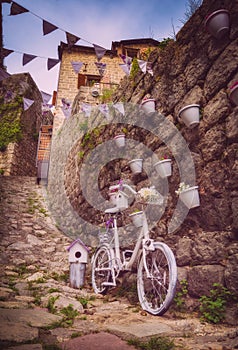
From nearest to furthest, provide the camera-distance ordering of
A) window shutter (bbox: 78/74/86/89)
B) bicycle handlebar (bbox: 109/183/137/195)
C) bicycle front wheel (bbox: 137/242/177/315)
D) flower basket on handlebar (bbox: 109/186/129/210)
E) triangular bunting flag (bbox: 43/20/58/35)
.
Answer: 1. bicycle front wheel (bbox: 137/242/177/315)
2. bicycle handlebar (bbox: 109/183/137/195)
3. flower basket on handlebar (bbox: 109/186/129/210)
4. triangular bunting flag (bbox: 43/20/58/35)
5. window shutter (bbox: 78/74/86/89)

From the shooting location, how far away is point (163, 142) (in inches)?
135

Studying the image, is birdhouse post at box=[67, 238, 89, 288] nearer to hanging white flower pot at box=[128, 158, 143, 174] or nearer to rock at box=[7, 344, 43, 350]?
hanging white flower pot at box=[128, 158, 143, 174]

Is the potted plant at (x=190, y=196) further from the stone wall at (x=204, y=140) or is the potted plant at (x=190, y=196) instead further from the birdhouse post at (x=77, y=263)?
the birdhouse post at (x=77, y=263)

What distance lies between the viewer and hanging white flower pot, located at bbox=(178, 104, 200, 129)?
283 centimetres

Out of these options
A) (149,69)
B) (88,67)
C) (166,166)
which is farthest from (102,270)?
(88,67)

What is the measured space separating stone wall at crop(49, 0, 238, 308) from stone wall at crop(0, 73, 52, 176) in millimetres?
8056

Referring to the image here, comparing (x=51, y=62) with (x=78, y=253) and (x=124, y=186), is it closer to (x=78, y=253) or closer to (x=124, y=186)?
(x=124, y=186)

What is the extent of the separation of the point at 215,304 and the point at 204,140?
5.14ft

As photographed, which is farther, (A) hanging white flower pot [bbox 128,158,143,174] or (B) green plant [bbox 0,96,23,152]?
(B) green plant [bbox 0,96,23,152]

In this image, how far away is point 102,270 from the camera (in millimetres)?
3412

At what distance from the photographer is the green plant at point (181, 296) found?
2.40 meters

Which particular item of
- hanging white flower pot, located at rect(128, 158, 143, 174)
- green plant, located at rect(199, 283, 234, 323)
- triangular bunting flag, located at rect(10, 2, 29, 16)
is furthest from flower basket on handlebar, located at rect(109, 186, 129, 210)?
triangular bunting flag, located at rect(10, 2, 29, 16)

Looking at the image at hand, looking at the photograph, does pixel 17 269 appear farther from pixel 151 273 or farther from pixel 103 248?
pixel 151 273

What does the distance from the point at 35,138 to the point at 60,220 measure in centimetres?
761
